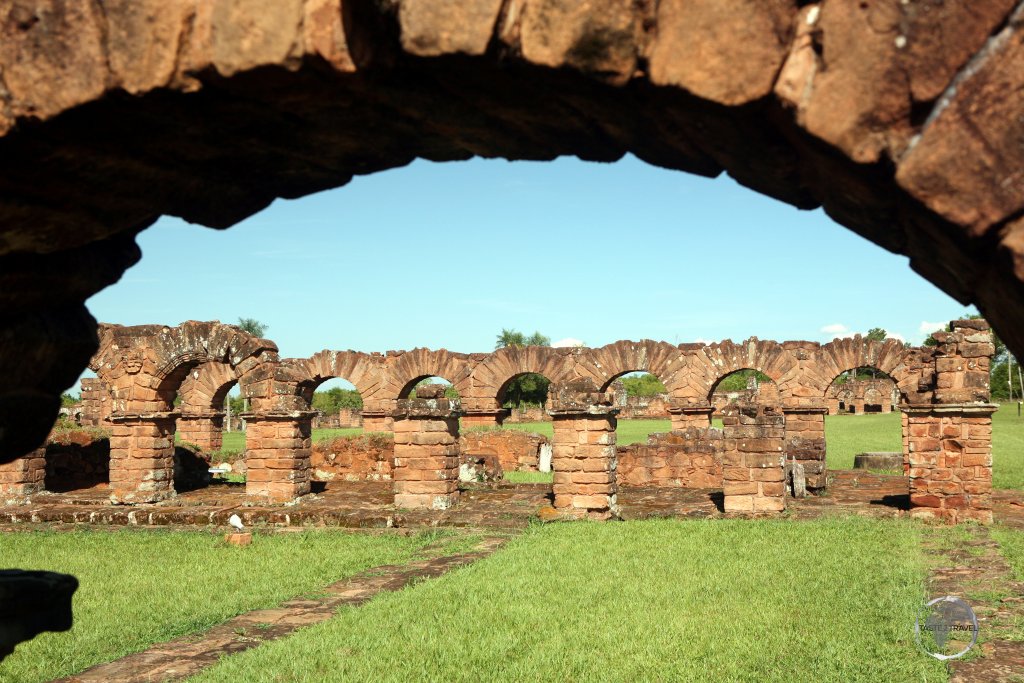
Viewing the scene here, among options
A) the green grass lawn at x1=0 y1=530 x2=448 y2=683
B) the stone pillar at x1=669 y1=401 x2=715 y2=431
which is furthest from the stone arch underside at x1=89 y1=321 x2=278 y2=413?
the stone pillar at x1=669 y1=401 x2=715 y2=431

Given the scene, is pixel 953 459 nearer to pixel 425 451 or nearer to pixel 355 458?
pixel 425 451

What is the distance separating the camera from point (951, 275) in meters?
2.14

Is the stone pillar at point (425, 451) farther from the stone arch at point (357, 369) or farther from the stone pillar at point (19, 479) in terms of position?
the stone arch at point (357, 369)

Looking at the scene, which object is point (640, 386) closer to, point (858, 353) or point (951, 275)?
point (858, 353)

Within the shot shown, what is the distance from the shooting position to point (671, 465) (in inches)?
631

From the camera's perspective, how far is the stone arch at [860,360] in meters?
21.2

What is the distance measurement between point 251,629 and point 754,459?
769 cm

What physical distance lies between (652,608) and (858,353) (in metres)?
16.1

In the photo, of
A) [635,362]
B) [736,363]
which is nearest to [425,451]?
[635,362]

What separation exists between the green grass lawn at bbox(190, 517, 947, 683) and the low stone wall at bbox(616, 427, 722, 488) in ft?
18.9

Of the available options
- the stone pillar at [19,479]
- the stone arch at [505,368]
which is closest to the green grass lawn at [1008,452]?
the stone arch at [505,368]

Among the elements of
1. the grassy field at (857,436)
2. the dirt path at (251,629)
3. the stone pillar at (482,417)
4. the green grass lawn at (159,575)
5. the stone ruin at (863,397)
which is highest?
the stone ruin at (863,397)

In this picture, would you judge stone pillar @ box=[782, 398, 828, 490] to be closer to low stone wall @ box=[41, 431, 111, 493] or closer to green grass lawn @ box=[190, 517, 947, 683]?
green grass lawn @ box=[190, 517, 947, 683]

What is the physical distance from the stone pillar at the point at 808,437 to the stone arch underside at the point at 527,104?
44.6ft
